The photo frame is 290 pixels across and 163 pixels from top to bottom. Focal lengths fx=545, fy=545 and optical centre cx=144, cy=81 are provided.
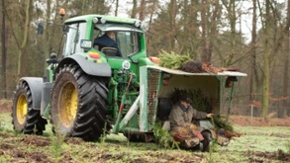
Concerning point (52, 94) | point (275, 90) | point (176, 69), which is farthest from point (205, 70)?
point (275, 90)

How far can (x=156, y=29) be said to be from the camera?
26391 millimetres

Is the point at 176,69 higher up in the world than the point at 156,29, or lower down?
lower down

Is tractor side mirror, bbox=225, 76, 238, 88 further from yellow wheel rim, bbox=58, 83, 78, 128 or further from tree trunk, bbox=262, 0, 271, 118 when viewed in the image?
tree trunk, bbox=262, 0, 271, 118

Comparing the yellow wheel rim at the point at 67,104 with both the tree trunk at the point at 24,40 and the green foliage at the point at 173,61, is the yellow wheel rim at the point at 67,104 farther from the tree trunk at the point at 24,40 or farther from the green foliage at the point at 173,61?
the tree trunk at the point at 24,40

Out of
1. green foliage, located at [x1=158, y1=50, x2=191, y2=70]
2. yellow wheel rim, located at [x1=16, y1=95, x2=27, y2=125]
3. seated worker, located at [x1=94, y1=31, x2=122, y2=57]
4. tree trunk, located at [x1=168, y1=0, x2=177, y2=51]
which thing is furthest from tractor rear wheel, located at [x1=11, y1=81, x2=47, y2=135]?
tree trunk, located at [x1=168, y1=0, x2=177, y2=51]

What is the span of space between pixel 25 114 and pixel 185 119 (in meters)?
4.37

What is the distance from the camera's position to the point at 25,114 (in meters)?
12.0

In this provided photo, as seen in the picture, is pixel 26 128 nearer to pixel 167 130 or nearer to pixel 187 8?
pixel 167 130

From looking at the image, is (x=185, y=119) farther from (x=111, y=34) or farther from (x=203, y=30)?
(x=203, y=30)

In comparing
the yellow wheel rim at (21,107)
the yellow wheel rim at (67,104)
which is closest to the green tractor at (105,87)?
the yellow wheel rim at (67,104)

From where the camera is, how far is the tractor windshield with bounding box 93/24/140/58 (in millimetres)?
Answer: 10453

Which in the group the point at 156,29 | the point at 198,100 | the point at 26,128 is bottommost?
the point at 26,128

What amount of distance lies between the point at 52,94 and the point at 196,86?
2716 millimetres

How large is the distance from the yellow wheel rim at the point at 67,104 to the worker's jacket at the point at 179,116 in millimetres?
1955
